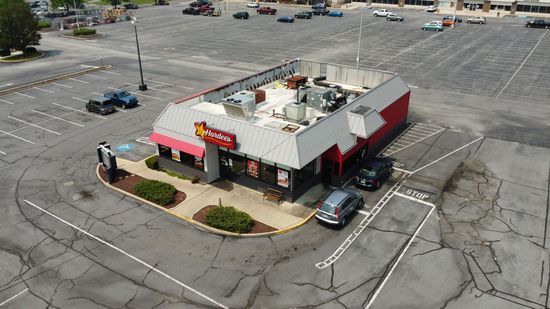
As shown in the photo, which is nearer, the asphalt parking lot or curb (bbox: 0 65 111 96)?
the asphalt parking lot

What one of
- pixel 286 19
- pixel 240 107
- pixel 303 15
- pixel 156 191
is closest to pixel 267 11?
pixel 303 15

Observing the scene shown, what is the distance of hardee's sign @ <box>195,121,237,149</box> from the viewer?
28500mm

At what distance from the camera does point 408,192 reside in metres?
30.5

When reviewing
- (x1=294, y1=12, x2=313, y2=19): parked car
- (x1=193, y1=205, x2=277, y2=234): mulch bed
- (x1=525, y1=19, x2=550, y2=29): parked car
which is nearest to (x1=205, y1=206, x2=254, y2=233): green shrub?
(x1=193, y1=205, x2=277, y2=234): mulch bed

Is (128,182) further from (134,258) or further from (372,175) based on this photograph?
(372,175)

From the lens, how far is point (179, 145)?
31266 millimetres

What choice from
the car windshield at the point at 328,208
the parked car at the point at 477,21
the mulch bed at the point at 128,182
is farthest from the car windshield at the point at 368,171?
the parked car at the point at 477,21

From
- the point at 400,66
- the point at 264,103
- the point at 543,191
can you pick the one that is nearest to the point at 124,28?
the point at 400,66

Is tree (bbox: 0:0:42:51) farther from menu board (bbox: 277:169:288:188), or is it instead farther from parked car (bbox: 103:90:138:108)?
menu board (bbox: 277:169:288:188)

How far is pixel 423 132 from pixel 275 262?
23.7m

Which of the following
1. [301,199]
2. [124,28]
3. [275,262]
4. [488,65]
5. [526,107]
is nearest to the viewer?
[275,262]

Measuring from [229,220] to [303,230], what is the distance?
4.58 metres

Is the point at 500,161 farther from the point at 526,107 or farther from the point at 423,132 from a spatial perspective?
the point at 526,107

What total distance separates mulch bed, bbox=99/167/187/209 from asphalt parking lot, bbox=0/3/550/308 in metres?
1.02
